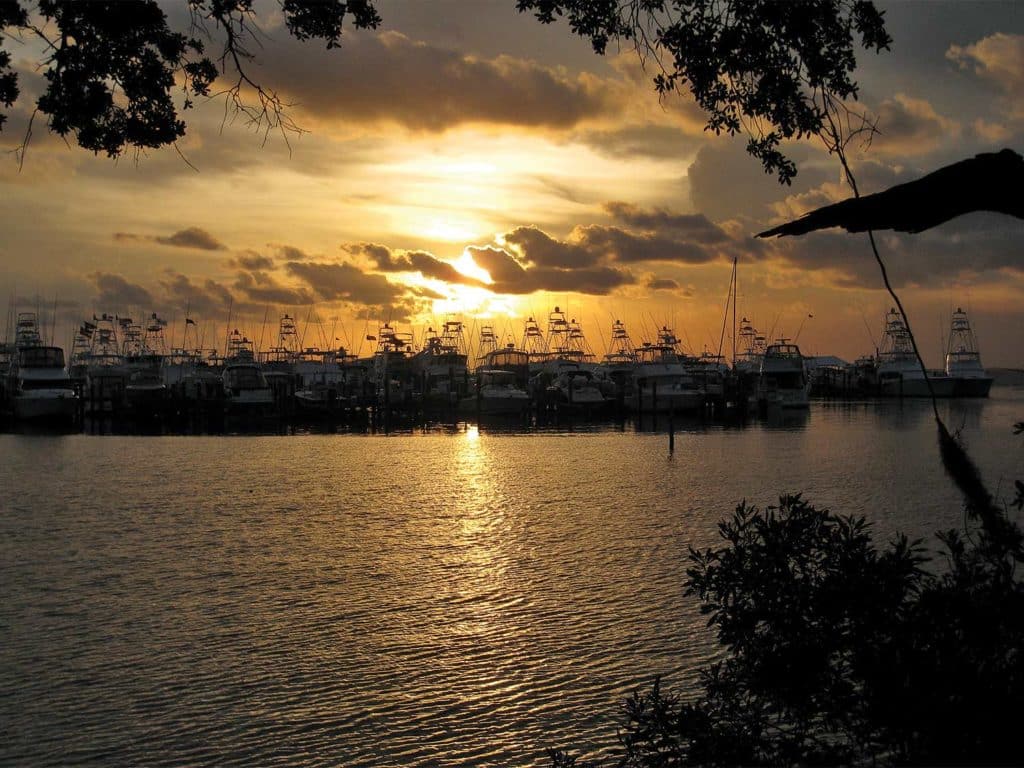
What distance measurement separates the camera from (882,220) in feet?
19.6

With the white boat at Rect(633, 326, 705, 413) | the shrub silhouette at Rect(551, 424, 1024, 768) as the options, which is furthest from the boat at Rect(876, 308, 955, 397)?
the shrub silhouette at Rect(551, 424, 1024, 768)

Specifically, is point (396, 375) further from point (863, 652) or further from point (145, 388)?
point (863, 652)

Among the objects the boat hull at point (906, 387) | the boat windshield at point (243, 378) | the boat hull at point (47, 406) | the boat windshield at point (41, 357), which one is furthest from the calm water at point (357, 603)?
the boat hull at point (906, 387)

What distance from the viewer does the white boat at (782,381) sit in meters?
87.0

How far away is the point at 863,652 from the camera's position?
706cm

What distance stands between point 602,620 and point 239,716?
255 inches

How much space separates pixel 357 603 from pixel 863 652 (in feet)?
39.3

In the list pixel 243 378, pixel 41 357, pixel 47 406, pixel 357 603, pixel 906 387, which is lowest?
pixel 357 603

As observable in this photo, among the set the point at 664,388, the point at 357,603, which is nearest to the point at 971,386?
the point at 664,388

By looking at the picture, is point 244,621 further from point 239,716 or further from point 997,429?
point 997,429

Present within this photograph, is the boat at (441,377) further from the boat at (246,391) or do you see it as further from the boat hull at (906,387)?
the boat hull at (906,387)

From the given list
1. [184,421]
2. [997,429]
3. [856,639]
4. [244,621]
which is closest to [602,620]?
[244,621]

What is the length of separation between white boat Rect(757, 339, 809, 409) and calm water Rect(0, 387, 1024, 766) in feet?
148

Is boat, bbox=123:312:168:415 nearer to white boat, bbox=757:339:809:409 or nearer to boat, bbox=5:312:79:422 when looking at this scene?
boat, bbox=5:312:79:422
